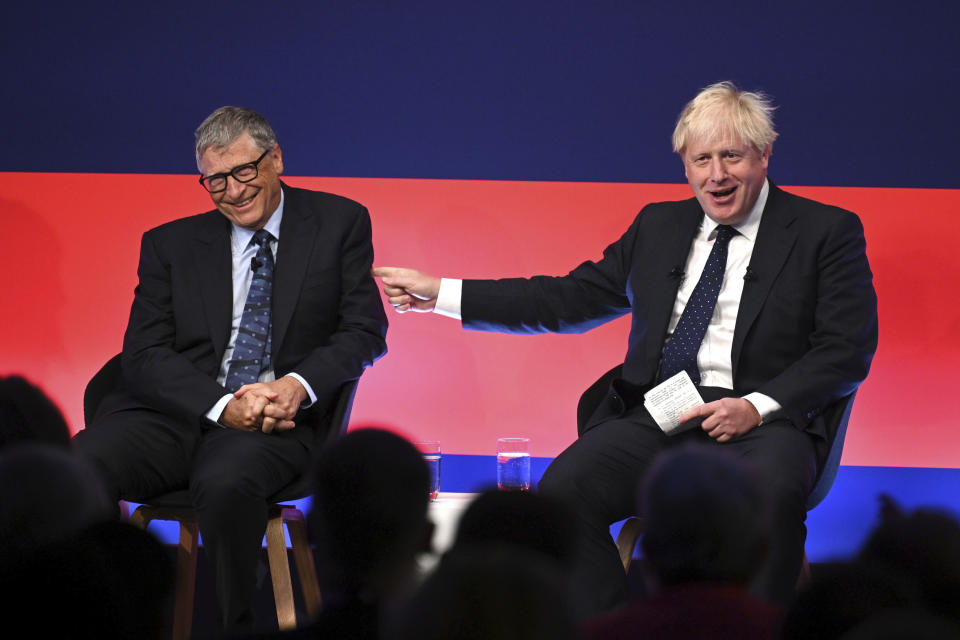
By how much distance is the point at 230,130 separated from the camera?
3158 mm

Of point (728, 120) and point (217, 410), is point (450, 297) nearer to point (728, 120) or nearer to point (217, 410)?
point (217, 410)

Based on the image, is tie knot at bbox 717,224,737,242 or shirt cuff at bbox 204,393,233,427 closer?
shirt cuff at bbox 204,393,233,427

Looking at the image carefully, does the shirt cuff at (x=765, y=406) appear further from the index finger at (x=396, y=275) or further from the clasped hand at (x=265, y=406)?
the clasped hand at (x=265, y=406)

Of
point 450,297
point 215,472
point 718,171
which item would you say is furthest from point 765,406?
point 215,472

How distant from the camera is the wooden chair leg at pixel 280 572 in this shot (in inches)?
112

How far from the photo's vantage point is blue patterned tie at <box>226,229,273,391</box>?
312cm

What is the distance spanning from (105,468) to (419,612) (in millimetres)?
1932

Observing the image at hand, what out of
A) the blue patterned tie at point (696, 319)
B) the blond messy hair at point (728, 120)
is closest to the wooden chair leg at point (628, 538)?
the blue patterned tie at point (696, 319)

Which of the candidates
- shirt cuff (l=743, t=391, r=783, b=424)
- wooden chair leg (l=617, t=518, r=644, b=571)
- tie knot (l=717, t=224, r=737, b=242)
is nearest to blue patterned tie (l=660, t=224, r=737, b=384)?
tie knot (l=717, t=224, r=737, b=242)

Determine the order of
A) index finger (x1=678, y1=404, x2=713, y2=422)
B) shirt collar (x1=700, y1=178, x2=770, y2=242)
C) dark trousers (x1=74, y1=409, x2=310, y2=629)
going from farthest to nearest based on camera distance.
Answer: shirt collar (x1=700, y1=178, x2=770, y2=242) → index finger (x1=678, y1=404, x2=713, y2=422) → dark trousers (x1=74, y1=409, x2=310, y2=629)

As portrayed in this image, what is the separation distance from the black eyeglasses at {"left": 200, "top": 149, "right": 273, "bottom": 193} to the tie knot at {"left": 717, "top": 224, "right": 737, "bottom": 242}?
1422 mm

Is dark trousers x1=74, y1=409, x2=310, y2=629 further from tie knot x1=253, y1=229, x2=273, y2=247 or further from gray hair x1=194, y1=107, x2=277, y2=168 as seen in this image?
gray hair x1=194, y1=107, x2=277, y2=168

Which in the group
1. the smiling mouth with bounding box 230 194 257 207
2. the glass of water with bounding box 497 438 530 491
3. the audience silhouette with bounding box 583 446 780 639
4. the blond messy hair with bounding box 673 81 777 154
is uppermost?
the blond messy hair with bounding box 673 81 777 154

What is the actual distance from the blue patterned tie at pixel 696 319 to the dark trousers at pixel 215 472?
110cm
